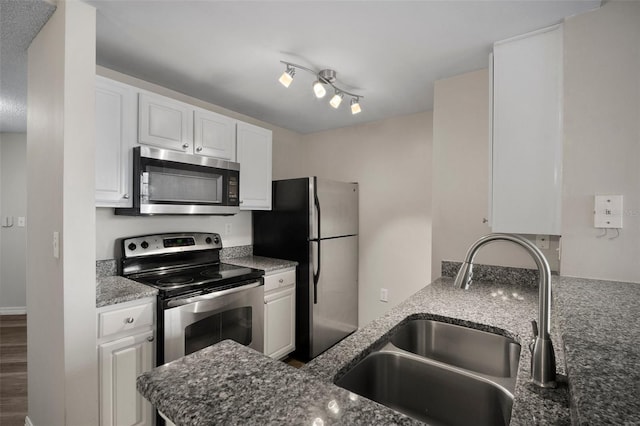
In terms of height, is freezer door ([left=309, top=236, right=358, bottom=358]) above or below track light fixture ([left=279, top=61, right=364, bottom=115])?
below

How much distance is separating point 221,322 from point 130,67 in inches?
72.6

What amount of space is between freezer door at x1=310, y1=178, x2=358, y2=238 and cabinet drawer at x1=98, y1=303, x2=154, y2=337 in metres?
1.39

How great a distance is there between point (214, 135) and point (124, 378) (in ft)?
5.55

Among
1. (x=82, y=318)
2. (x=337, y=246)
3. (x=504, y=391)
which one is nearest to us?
(x=504, y=391)

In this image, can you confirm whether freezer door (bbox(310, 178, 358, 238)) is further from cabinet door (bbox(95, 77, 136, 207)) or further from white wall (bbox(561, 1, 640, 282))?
white wall (bbox(561, 1, 640, 282))

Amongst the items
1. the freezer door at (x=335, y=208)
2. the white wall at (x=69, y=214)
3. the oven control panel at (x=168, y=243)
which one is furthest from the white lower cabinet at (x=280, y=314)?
the white wall at (x=69, y=214)

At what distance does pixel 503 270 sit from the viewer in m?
1.97

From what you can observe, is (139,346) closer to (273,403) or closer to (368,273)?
(273,403)

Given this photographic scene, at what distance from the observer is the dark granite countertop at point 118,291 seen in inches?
61.0

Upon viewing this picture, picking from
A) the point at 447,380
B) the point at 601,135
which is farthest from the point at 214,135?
the point at 601,135

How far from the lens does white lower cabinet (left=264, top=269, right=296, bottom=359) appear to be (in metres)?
2.47

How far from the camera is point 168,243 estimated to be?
232cm

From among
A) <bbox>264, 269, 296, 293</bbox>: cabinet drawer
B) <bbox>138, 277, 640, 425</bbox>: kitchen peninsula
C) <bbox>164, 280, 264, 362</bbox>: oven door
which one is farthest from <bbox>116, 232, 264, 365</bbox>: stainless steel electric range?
<bbox>138, 277, 640, 425</bbox>: kitchen peninsula

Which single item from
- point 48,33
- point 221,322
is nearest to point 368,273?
point 221,322
